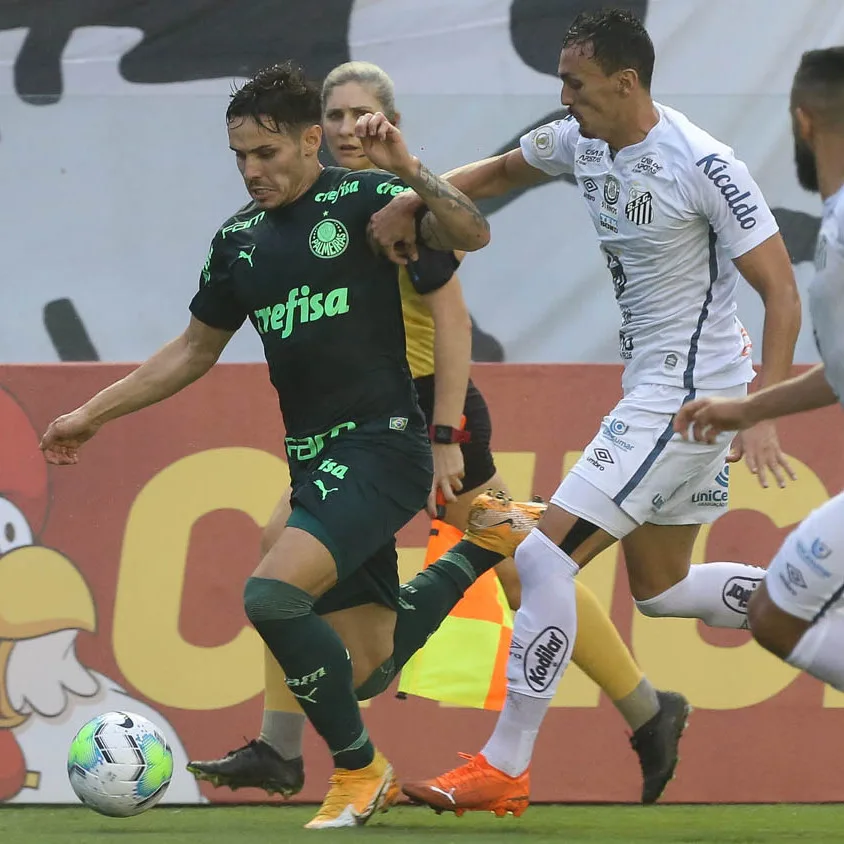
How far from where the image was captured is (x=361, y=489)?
4.97 metres

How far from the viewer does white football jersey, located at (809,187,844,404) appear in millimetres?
4023

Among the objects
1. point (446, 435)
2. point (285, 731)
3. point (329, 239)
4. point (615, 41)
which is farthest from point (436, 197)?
point (285, 731)

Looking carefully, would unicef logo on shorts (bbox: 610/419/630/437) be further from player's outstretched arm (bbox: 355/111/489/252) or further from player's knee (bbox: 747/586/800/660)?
player's knee (bbox: 747/586/800/660)

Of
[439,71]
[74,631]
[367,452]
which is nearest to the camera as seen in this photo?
[367,452]

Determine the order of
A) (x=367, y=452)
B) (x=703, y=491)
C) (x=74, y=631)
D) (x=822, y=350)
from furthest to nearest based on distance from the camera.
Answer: (x=74, y=631), (x=703, y=491), (x=367, y=452), (x=822, y=350)

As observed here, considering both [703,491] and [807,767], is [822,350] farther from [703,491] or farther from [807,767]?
[807,767]

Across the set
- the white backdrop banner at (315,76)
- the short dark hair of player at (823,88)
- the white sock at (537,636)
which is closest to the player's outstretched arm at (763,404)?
the short dark hair of player at (823,88)

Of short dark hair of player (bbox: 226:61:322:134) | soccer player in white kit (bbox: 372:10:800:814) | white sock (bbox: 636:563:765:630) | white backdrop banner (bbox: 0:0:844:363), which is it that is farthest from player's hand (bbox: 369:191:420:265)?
white backdrop banner (bbox: 0:0:844:363)

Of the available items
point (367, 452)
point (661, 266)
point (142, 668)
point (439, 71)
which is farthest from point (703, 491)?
point (439, 71)

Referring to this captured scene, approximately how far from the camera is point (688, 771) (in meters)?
6.34

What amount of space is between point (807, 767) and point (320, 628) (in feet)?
7.51

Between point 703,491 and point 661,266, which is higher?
point 661,266

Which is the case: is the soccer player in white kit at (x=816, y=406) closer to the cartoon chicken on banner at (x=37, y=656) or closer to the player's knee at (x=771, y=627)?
the player's knee at (x=771, y=627)

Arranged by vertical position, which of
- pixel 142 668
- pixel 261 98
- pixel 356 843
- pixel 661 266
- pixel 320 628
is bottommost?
pixel 142 668
